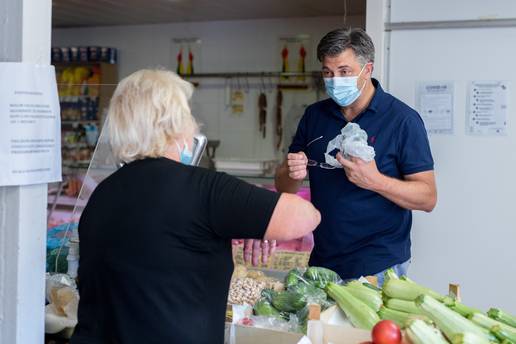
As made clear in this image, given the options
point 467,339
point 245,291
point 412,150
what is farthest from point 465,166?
point 467,339

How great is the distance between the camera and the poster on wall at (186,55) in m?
7.70

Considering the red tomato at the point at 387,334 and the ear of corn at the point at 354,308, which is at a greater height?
the red tomato at the point at 387,334

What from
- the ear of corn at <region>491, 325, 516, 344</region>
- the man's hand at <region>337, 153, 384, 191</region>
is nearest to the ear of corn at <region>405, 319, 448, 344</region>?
the ear of corn at <region>491, 325, 516, 344</region>

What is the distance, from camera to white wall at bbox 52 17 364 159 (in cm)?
725

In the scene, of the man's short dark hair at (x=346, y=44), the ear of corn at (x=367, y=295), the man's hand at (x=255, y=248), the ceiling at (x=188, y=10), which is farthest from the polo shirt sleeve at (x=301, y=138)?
the ceiling at (x=188, y=10)

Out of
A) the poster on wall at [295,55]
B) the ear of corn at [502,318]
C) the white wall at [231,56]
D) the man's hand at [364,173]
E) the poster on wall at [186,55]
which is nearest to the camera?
the ear of corn at [502,318]

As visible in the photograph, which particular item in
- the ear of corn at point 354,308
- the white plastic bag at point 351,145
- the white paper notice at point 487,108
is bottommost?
the ear of corn at point 354,308

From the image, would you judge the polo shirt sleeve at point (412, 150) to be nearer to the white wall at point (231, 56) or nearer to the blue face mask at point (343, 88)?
the blue face mask at point (343, 88)

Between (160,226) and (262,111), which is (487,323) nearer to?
(160,226)

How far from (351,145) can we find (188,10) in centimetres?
456

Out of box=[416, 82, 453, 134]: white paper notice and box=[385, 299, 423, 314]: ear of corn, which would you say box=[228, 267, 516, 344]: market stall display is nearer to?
box=[385, 299, 423, 314]: ear of corn

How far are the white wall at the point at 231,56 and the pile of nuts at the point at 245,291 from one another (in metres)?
4.77

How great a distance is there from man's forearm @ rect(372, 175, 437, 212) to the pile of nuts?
0.62m

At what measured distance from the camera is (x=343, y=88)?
2854 millimetres
